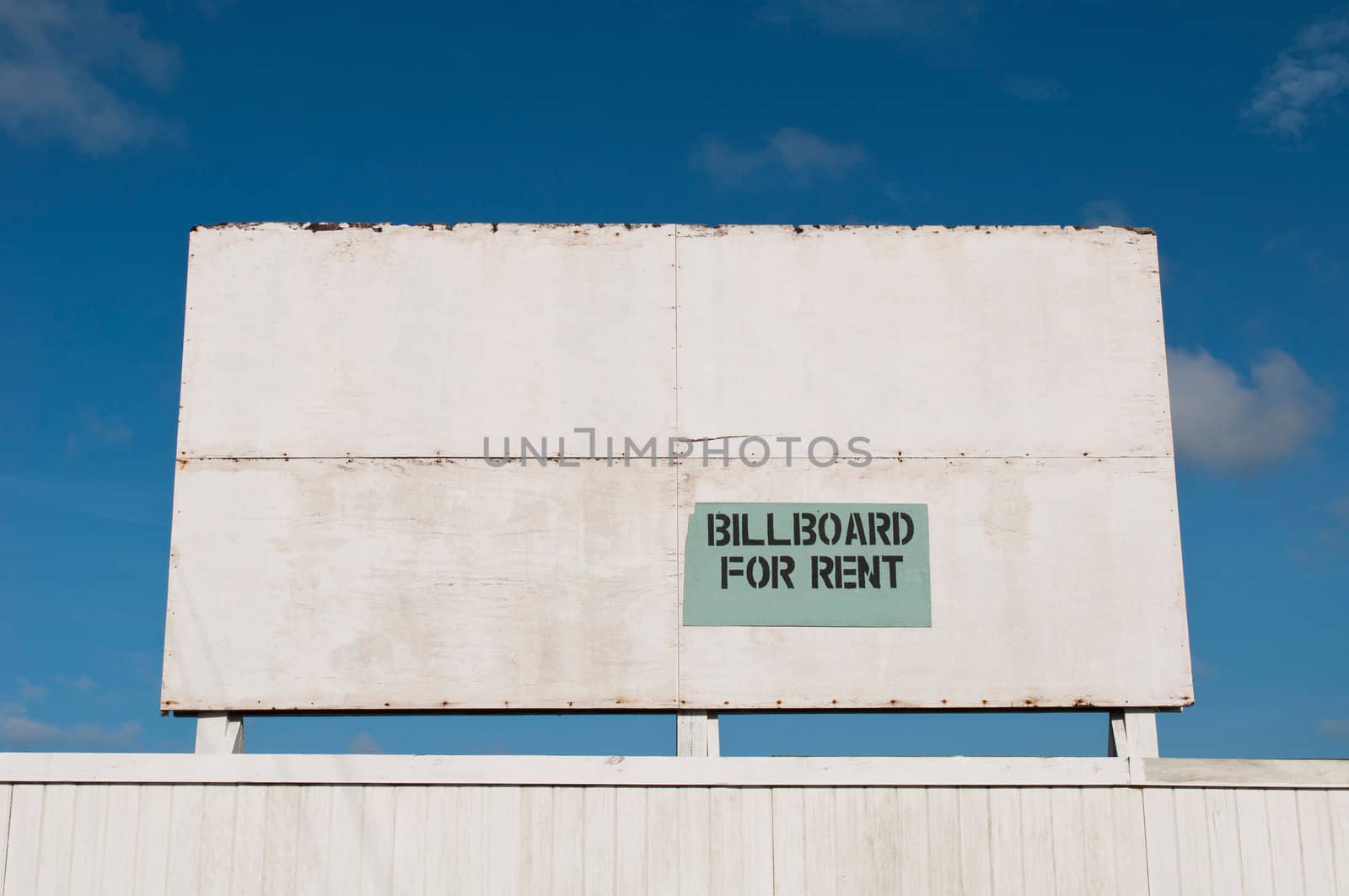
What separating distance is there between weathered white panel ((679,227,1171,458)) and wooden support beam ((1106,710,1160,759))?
1849 millimetres

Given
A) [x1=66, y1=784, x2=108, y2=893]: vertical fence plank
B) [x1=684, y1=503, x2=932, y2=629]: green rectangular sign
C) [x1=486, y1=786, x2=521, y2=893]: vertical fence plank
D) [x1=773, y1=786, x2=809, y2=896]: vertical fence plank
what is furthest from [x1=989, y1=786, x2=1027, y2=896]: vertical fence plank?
[x1=66, y1=784, x2=108, y2=893]: vertical fence plank

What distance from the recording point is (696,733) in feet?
33.1

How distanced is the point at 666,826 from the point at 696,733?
0.89 metres

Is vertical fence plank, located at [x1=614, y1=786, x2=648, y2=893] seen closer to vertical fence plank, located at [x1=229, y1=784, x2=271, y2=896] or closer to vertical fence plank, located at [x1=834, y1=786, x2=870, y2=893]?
vertical fence plank, located at [x1=834, y1=786, x2=870, y2=893]

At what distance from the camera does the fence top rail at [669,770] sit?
370 inches

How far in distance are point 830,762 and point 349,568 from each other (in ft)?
11.7

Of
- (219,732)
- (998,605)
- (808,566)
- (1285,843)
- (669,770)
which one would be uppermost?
(808,566)

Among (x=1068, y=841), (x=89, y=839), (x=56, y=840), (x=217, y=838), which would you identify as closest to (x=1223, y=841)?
(x=1068, y=841)

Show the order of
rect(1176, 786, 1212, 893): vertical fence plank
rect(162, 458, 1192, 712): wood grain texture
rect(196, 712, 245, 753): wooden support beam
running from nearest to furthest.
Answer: rect(1176, 786, 1212, 893): vertical fence plank, rect(196, 712, 245, 753): wooden support beam, rect(162, 458, 1192, 712): wood grain texture

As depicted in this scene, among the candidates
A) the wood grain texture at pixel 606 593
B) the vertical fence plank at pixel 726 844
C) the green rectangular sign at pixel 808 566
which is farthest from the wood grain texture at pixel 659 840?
the green rectangular sign at pixel 808 566

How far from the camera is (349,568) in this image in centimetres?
1035
